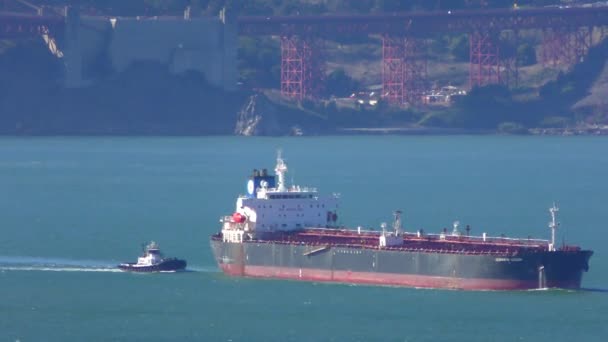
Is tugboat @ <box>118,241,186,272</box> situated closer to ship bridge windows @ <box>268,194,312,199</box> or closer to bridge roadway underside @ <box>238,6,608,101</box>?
ship bridge windows @ <box>268,194,312,199</box>

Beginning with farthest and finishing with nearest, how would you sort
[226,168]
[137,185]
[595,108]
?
[595,108] < [226,168] < [137,185]

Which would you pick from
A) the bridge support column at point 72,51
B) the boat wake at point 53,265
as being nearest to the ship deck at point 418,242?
the boat wake at point 53,265

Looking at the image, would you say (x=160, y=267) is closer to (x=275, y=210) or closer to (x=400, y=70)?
(x=275, y=210)

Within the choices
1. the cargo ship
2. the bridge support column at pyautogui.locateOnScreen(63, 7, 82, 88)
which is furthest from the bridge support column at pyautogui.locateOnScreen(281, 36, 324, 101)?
the cargo ship

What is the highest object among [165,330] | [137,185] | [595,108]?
[595,108]

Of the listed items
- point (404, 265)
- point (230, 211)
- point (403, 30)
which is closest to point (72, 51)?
point (403, 30)

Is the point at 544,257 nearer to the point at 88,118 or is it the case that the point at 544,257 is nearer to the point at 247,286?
the point at 247,286

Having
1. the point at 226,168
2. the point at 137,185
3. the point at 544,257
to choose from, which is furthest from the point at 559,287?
the point at 226,168
